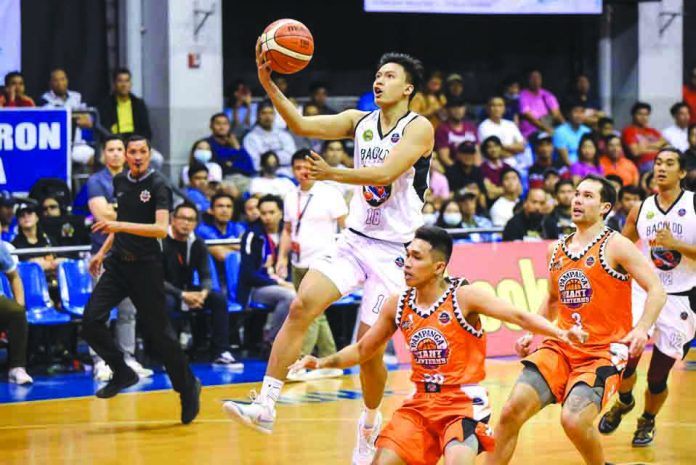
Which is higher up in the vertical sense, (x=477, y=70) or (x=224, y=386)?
(x=477, y=70)

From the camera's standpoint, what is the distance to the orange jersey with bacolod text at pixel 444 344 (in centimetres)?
682

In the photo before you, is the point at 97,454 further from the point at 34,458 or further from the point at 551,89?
the point at 551,89

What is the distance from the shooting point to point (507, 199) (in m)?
15.3

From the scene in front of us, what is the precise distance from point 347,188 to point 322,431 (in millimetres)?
5256

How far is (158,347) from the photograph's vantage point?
9.71m

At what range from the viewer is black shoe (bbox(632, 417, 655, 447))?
9070 millimetres

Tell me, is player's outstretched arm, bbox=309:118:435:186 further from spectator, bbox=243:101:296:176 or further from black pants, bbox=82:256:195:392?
spectator, bbox=243:101:296:176

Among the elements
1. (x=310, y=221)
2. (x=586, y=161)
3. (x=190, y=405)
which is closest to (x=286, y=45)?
(x=190, y=405)

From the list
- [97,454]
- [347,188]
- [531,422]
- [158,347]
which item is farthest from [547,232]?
[97,454]

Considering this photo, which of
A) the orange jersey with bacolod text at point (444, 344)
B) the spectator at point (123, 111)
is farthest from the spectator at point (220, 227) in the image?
the orange jersey with bacolod text at point (444, 344)

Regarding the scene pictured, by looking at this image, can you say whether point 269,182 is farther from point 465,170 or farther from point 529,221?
point 529,221

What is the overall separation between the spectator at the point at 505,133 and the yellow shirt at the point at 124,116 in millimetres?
4331

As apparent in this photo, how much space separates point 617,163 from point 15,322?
832cm

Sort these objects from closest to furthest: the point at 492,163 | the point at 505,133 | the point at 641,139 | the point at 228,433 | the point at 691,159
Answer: the point at 228,433 < the point at 492,163 < the point at 691,159 < the point at 505,133 < the point at 641,139
